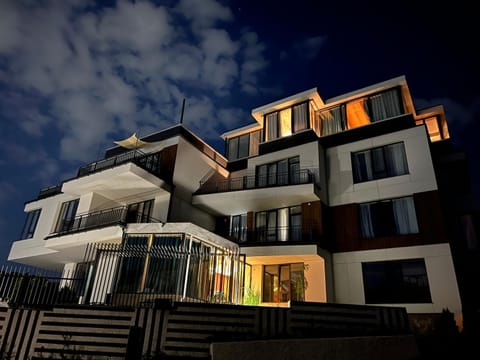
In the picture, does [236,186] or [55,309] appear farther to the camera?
[236,186]

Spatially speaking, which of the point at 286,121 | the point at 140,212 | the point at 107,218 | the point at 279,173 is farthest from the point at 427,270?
the point at 107,218

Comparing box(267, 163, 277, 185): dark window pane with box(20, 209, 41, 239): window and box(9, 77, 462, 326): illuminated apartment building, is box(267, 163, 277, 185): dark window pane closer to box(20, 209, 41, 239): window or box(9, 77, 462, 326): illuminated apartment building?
box(9, 77, 462, 326): illuminated apartment building

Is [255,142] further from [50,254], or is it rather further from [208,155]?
[50,254]

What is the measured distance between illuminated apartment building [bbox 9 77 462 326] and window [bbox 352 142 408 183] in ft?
0.19

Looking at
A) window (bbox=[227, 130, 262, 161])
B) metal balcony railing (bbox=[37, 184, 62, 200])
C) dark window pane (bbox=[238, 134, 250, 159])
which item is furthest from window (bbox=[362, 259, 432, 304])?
metal balcony railing (bbox=[37, 184, 62, 200])

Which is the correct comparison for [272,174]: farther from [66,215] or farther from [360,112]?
[66,215]

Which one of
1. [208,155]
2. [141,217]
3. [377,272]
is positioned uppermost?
[208,155]

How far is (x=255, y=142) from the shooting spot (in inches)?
895

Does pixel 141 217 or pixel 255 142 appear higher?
pixel 255 142

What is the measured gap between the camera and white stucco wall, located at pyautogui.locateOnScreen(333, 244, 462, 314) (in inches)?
487

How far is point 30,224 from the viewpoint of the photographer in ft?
74.5

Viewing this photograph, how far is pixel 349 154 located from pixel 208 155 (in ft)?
30.6

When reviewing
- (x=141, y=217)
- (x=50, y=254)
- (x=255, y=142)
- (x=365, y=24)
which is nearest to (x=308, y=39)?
(x=365, y=24)

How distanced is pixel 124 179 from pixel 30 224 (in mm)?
11349
